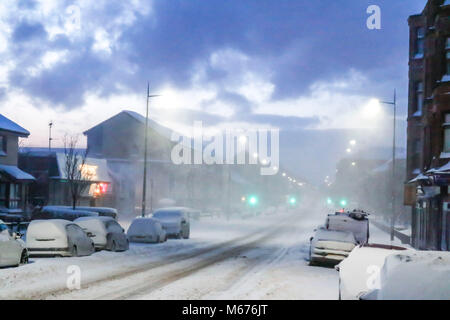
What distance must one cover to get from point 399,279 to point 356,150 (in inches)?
6402

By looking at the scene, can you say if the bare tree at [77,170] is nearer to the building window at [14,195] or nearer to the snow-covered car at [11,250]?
the building window at [14,195]

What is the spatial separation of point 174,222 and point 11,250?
642 inches

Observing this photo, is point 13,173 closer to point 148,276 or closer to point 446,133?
point 148,276

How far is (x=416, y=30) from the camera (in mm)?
37844

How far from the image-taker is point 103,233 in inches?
941

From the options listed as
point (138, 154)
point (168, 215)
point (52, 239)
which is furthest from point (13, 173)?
point (138, 154)

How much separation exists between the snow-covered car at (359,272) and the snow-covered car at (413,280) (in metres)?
1.47

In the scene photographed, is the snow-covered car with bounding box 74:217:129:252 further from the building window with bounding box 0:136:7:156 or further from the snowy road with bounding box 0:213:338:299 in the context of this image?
the building window with bounding box 0:136:7:156

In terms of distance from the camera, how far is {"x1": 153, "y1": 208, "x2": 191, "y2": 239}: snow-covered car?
33469 millimetres

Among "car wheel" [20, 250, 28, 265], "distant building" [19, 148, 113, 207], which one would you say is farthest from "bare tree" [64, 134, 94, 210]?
"car wheel" [20, 250, 28, 265]

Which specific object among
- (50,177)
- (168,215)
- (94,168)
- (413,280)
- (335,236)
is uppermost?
(94,168)

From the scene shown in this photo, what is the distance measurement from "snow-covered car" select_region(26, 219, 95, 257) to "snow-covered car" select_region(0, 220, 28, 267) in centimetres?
193
